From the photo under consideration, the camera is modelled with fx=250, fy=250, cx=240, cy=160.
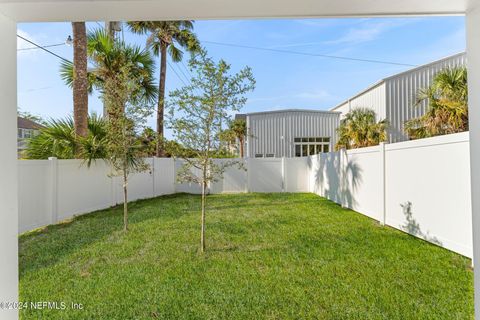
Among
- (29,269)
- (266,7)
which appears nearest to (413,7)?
(266,7)

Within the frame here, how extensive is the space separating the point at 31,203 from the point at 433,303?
6.43 meters

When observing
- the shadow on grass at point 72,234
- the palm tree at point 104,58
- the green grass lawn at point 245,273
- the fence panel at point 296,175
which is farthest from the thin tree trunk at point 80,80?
the fence panel at point 296,175

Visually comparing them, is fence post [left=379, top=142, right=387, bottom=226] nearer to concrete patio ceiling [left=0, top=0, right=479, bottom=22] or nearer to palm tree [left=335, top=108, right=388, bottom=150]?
concrete patio ceiling [left=0, top=0, right=479, bottom=22]

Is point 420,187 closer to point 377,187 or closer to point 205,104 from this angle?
point 377,187

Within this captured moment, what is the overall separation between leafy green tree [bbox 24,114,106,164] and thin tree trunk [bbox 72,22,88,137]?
0.75 feet

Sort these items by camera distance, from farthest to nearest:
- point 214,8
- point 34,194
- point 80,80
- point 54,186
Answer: point 80,80, point 54,186, point 34,194, point 214,8

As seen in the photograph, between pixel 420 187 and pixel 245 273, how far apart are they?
3152 mm

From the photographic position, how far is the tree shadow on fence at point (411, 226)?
395 cm

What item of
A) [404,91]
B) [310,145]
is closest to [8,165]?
[404,91]

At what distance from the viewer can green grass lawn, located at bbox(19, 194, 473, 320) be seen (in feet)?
7.59

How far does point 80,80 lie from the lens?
21.8ft

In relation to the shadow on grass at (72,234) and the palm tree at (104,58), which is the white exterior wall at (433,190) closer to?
the shadow on grass at (72,234)

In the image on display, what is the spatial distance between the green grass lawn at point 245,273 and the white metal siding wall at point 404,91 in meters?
8.15

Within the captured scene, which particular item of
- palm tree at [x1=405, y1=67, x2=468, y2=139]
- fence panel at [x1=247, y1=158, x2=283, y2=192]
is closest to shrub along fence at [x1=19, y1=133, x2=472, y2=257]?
palm tree at [x1=405, y1=67, x2=468, y2=139]
